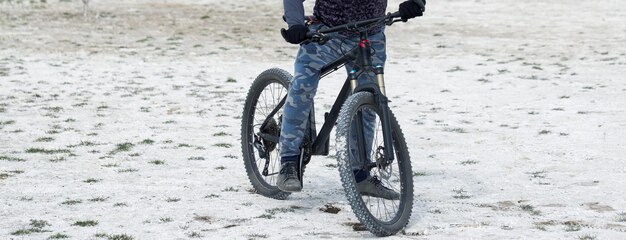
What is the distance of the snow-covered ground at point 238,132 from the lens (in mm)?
6637

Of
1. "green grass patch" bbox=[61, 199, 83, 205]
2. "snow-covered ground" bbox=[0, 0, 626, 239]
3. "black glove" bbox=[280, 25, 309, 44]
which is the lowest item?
"snow-covered ground" bbox=[0, 0, 626, 239]

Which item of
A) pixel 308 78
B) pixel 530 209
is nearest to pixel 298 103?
pixel 308 78

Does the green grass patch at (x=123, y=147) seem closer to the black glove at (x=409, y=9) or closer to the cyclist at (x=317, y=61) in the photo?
the cyclist at (x=317, y=61)

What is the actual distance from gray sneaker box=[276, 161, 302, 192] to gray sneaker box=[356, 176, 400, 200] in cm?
40

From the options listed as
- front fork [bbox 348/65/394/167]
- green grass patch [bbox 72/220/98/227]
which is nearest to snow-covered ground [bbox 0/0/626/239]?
green grass patch [bbox 72/220/98/227]

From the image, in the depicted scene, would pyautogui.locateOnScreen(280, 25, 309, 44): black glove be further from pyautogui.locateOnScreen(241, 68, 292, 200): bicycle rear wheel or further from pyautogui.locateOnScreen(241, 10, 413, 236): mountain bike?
pyautogui.locateOnScreen(241, 68, 292, 200): bicycle rear wheel

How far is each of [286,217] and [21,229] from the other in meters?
1.51

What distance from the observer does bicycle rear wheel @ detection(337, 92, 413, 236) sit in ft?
19.6

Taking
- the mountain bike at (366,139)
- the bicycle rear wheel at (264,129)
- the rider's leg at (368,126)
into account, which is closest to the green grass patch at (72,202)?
the bicycle rear wheel at (264,129)

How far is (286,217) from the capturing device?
671 centimetres

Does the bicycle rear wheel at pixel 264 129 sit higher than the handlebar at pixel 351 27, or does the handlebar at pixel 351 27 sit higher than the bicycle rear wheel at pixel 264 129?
the handlebar at pixel 351 27

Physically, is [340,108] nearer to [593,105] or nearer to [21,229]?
[21,229]

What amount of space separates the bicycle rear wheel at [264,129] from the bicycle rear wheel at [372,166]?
29.9 inches

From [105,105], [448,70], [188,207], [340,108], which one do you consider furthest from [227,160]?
[448,70]
